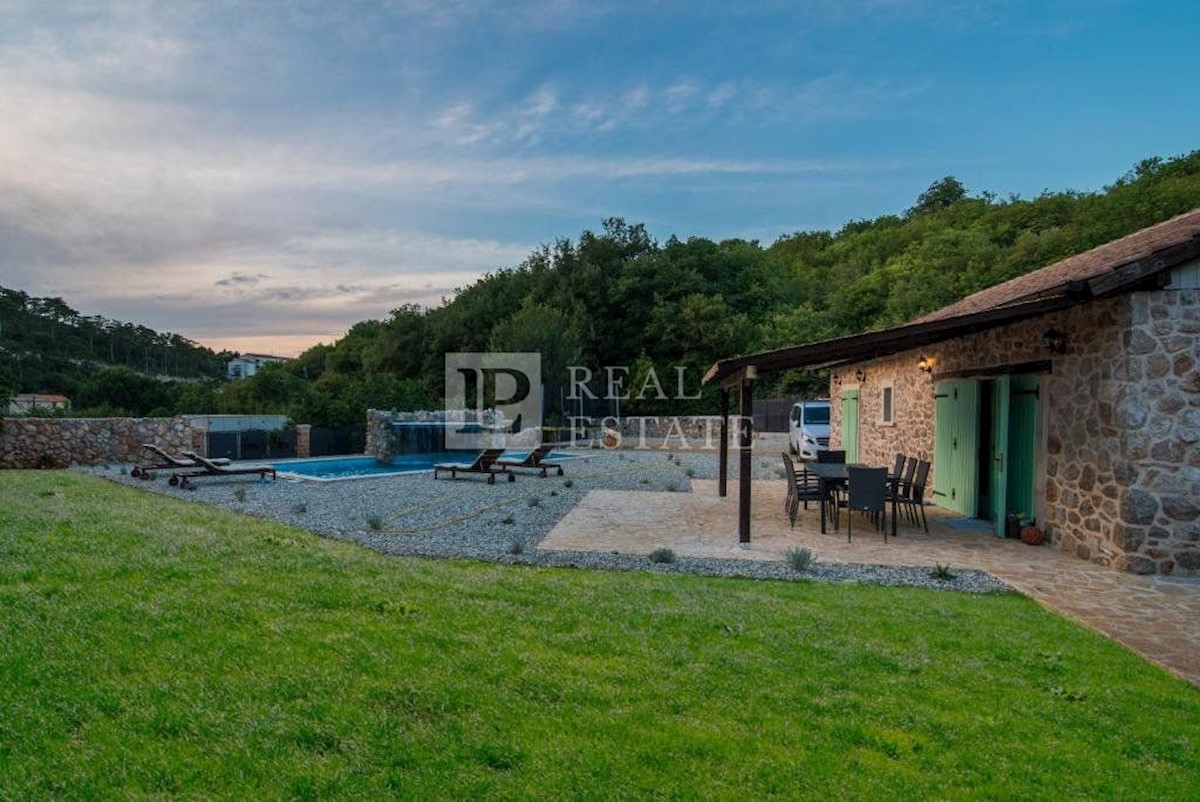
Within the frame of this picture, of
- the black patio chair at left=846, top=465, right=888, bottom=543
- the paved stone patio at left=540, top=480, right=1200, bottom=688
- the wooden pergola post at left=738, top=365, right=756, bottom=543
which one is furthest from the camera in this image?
the black patio chair at left=846, top=465, right=888, bottom=543

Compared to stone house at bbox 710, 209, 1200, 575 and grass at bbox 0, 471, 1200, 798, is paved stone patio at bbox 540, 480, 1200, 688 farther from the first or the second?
grass at bbox 0, 471, 1200, 798

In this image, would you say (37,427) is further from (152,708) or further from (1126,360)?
(1126,360)

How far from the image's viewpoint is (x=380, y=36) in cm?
1095

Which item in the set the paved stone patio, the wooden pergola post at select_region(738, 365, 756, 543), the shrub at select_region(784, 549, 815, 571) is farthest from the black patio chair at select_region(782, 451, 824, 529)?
the shrub at select_region(784, 549, 815, 571)

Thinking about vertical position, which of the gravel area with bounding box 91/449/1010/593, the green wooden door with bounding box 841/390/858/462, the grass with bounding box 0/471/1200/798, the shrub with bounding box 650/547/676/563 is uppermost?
the green wooden door with bounding box 841/390/858/462

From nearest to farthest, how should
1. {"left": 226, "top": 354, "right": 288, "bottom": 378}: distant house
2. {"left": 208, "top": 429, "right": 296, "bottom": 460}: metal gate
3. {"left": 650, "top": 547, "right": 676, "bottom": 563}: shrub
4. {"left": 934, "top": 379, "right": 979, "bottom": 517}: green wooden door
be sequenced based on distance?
{"left": 650, "top": 547, "right": 676, "bottom": 563}: shrub < {"left": 934, "top": 379, "right": 979, "bottom": 517}: green wooden door < {"left": 208, "top": 429, "right": 296, "bottom": 460}: metal gate < {"left": 226, "top": 354, "right": 288, "bottom": 378}: distant house

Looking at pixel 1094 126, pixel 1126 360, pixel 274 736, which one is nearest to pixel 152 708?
pixel 274 736

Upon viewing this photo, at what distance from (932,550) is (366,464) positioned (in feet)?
48.7

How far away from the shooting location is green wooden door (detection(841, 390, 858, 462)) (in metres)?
15.5

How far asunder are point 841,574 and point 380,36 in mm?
10632

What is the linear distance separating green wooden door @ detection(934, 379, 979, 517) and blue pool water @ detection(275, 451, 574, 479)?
36.4 ft

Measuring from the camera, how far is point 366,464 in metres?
18.4

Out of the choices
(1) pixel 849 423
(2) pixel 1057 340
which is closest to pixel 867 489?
(2) pixel 1057 340

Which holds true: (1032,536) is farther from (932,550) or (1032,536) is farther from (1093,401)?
(1093,401)
